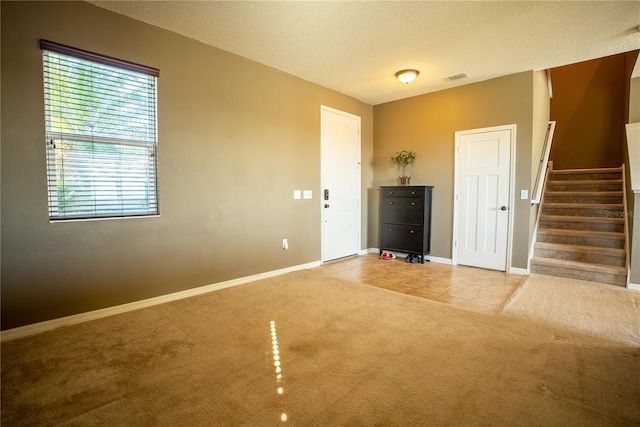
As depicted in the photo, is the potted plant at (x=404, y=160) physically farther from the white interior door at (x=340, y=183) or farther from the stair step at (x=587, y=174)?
the stair step at (x=587, y=174)

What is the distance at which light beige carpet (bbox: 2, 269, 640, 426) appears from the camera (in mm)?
1504

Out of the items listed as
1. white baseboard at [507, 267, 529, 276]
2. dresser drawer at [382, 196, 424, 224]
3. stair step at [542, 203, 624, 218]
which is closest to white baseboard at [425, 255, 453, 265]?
dresser drawer at [382, 196, 424, 224]

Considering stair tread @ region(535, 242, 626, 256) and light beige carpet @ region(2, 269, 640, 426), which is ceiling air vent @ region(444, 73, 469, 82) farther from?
light beige carpet @ region(2, 269, 640, 426)

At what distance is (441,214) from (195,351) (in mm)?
4123

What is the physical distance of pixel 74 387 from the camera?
5.65 ft

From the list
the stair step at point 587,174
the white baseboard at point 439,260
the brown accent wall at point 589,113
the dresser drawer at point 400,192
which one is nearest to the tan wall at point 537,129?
the white baseboard at point 439,260

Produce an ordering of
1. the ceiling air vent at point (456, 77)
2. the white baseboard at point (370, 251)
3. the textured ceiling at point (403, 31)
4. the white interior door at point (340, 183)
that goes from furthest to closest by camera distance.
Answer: the white baseboard at point (370, 251), the white interior door at point (340, 183), the ceiling air vent at point (456, 77), the textured ceiling at point (403, 31)

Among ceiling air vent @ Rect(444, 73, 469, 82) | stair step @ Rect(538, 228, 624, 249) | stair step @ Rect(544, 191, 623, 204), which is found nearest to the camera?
stair step @ Rect(538, 228, 624, 249)

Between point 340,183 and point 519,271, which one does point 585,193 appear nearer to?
point 519,271

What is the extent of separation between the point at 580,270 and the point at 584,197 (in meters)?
1.72

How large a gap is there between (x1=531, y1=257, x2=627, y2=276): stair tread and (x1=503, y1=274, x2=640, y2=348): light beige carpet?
19cm

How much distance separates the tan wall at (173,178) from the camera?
2.33m

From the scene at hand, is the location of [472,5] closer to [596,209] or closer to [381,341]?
[381,341]

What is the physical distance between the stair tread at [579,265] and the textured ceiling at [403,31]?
256 cm
